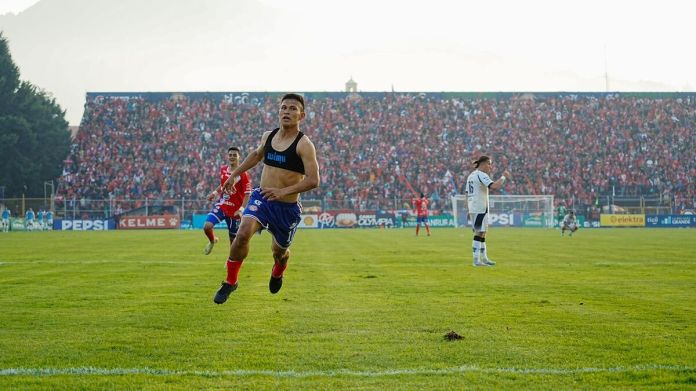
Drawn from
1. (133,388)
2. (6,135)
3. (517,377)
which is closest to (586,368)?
(517,377)

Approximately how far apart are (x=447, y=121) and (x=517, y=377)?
6137cm

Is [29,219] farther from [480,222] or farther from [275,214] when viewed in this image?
[275,214]

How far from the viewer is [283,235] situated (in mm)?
9352

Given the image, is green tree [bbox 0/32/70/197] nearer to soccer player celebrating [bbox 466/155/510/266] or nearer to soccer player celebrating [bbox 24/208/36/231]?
soccer player celebrating [bbox 24/208/36/231]

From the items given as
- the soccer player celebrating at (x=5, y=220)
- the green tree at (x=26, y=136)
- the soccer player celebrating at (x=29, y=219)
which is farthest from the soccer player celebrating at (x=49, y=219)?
the green tree at (x=26, y=136)

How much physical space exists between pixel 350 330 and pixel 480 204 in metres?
10.8

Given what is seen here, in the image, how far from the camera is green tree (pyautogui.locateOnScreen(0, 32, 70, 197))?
7306 cm

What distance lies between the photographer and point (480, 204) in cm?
1811

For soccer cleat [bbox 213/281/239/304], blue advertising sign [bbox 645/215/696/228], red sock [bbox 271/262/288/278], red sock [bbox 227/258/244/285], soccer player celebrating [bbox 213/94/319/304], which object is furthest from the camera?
blue advertising sign [bbox 645/215/696/228]

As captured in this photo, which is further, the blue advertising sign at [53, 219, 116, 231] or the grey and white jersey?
the blue advertising sign at [53, 219, 116, 231]

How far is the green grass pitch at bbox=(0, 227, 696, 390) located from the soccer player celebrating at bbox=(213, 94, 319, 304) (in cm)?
84

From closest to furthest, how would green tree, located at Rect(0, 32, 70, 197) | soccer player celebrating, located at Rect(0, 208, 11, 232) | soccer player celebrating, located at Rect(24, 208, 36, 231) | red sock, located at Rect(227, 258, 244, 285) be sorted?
red sock, located at Rect(227, 258, 244, 285) < soccer player celebrating, located at Rect(0, 208, 11, 232) < soccer player celebrating, located at Rect(24, 208, 36, 231) < green tree, located at Rect(0, 32, 70, 197)

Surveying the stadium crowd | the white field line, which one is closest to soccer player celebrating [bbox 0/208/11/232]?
the stadium crowd

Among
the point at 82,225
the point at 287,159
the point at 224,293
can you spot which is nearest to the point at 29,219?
the point at 82,225
